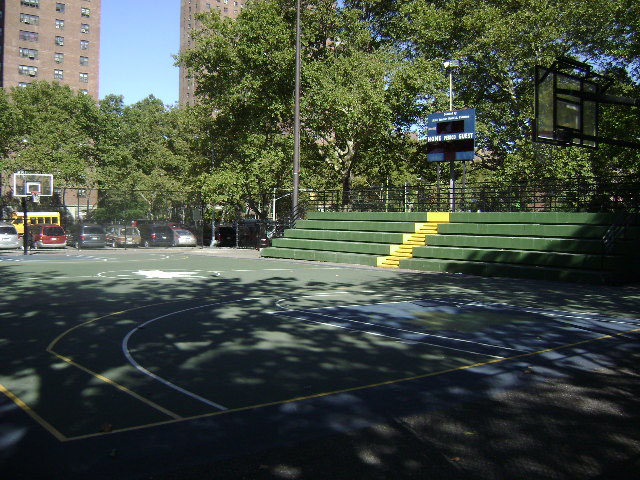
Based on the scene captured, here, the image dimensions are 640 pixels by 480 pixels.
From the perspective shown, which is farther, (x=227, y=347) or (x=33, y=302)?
(x=33, y=302)

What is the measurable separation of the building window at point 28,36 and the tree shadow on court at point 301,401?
9156cm

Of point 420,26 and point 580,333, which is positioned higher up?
point 420,26

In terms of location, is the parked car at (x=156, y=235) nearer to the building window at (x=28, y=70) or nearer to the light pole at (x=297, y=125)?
the light pole at (x=297, y=125)

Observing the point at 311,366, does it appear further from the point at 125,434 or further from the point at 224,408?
the point at 125,434

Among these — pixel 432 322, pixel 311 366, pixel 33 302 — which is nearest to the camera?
pixel 311 366

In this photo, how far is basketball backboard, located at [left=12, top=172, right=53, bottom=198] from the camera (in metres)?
32.7

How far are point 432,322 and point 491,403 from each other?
15.9 feet

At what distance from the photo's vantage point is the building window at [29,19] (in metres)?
86.6

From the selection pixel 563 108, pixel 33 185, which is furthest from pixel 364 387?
pixel 33 185

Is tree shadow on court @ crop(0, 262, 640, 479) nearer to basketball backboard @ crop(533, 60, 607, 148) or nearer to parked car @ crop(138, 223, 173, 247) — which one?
basketball backboard @ crop(533, 60, 607, 148)

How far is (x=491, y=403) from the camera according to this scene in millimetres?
6008

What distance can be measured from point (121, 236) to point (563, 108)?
3228cm

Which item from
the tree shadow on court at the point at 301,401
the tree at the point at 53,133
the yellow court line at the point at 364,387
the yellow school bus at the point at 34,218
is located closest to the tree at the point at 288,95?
the yellow school bus at the point at 34,218

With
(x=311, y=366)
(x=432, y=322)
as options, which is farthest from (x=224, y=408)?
(x=432, y=322)
